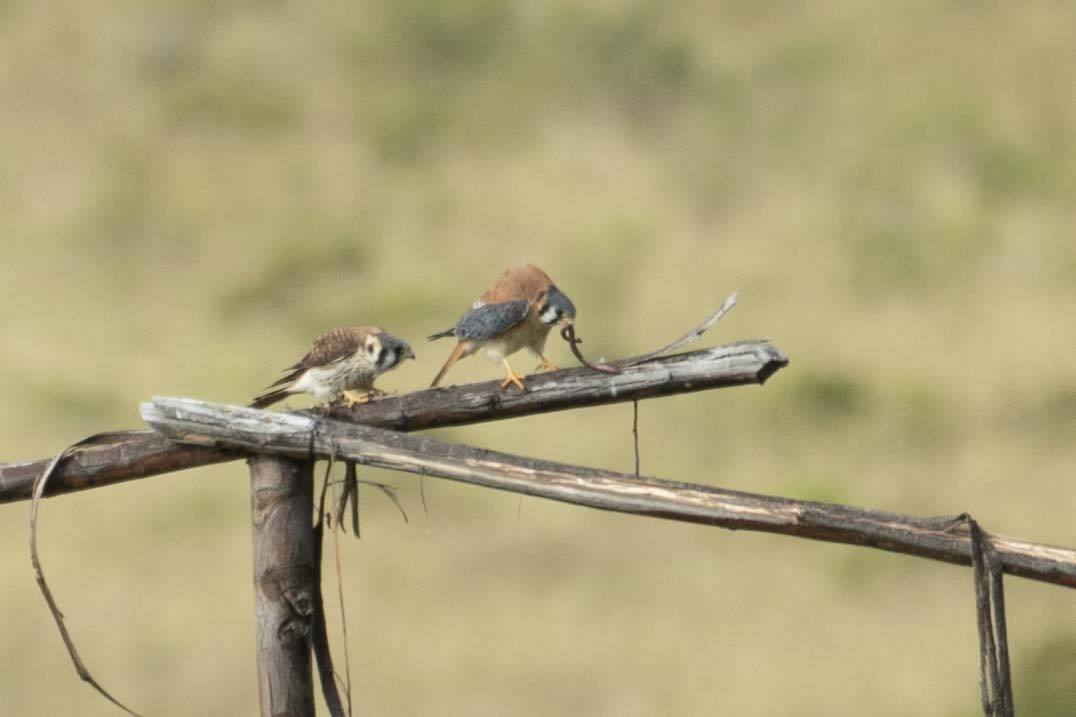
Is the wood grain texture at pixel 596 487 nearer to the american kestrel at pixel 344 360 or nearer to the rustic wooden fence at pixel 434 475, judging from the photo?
the rustic wooden fence at pixel 434 475

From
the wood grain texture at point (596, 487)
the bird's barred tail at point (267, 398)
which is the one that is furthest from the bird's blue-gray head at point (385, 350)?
the wood grain texture at point (596, 487)

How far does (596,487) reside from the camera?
9.36 feet

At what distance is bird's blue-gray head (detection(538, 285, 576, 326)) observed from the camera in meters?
4.32

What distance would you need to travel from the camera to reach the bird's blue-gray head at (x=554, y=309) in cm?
432

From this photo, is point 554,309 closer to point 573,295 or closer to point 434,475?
point 434,475

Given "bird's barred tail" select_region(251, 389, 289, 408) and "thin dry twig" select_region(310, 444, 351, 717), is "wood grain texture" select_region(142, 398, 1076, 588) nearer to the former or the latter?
"thin dry twig" select_region(310, 444, 351, 717)

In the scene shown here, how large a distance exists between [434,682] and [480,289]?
108 inches

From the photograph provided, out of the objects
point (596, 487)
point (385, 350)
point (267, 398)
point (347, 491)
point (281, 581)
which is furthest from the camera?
point (385, 350)

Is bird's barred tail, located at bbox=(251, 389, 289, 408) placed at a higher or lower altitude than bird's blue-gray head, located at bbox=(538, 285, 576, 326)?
lower

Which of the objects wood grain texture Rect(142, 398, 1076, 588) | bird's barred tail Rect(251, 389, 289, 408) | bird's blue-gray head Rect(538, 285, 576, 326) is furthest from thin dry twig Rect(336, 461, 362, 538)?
bird's blue-gray head Rect(538, 285, 576, 326)

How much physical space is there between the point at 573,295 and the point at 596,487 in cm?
713

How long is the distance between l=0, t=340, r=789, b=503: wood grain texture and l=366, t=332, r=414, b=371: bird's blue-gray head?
1.09m

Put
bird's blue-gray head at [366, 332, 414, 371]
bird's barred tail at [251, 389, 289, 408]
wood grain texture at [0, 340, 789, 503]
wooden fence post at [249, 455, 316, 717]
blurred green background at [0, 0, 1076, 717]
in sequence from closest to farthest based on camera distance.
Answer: wood grain texture at [0, 340, 789, 503] → wooden fence post at [249, 455, 316, 717] → bird's barred tail at [251, 389, 289, 408] → bird's blue-gray head at [366, 332, 414, 371] → blurred green background at [0, 0, 1076, 717]

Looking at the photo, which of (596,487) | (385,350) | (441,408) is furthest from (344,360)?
(596,487)
